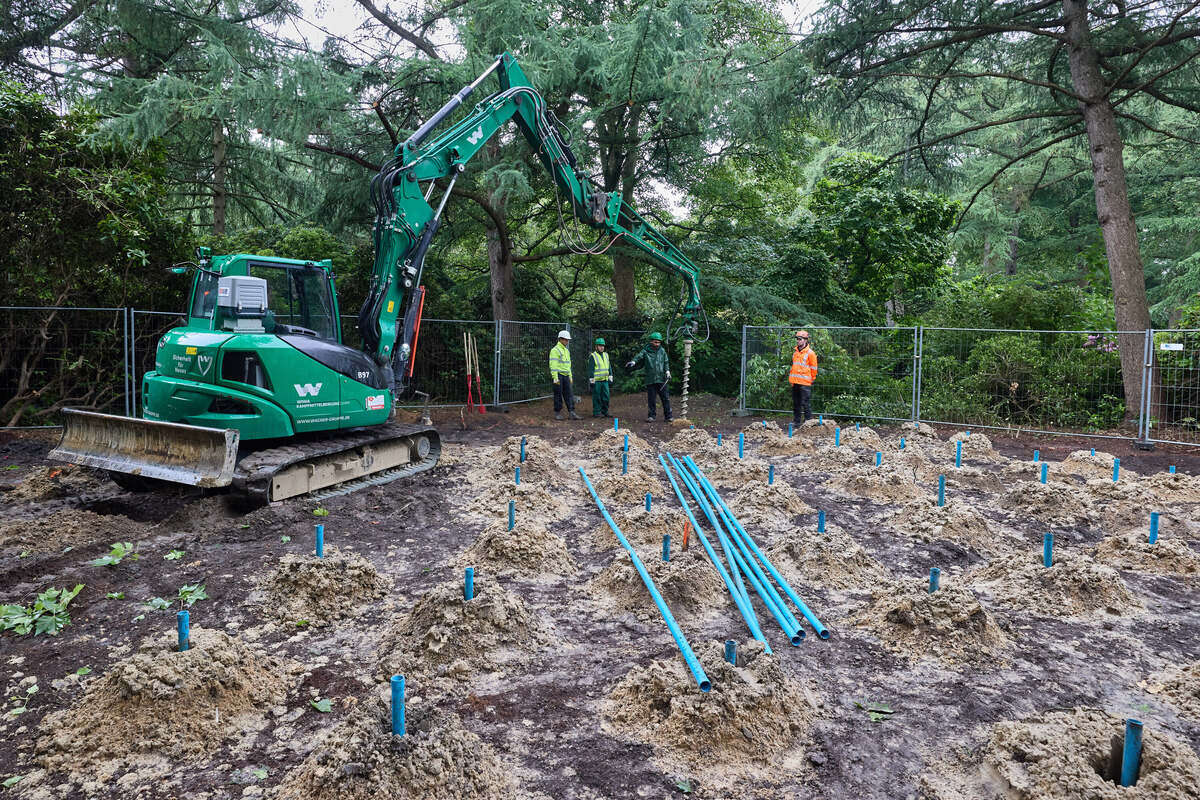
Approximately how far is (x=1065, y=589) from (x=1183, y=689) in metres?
1.18

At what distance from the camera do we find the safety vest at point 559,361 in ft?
42.3

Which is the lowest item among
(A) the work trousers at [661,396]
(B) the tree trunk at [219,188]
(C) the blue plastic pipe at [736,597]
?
(C) the blue plastic pipe at [736,597]

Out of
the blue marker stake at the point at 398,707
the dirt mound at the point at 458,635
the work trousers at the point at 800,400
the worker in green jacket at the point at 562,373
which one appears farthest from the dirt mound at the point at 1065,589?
the worker in green jacket at the point at 562,373

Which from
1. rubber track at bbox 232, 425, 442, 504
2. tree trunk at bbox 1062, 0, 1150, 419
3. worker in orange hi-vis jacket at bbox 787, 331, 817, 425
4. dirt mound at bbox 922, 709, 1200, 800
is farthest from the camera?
worker in orange hi-vis jacket at bbox 787, 331, 817, 425

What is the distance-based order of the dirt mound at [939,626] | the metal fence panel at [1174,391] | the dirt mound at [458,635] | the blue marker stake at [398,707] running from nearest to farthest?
the blue marker stake at [398,707] → the dirt mound at [458,635] → the dirt mound at [939,626] → the metal fence panel at [1174,391]

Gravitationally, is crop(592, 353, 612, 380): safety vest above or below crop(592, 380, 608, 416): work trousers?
above

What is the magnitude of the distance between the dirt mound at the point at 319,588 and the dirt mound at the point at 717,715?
1.95 metres

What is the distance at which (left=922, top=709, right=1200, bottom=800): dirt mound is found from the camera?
8.10 ft

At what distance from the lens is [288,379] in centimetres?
666

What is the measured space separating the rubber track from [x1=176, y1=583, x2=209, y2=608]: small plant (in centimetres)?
153

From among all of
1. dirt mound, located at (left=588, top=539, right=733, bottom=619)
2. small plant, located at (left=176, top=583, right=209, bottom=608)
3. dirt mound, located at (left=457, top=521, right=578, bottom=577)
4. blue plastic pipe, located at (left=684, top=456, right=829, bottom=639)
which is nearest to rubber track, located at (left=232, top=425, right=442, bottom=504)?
small plant, located at (left=176, top=583, right=209, bottom=608)

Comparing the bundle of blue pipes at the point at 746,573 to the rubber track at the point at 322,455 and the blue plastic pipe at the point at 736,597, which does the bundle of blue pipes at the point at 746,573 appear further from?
the rubber track at the point at 322,455

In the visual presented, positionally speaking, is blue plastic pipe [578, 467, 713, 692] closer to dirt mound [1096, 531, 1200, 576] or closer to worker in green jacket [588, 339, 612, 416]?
dirt mound [1096, 531, 1200, 576]

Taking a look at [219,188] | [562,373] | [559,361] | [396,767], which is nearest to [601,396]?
[562,373]
